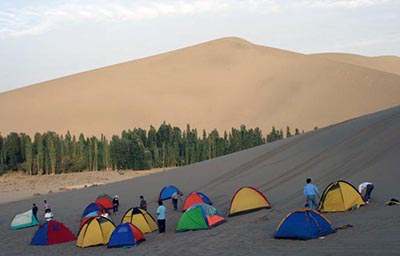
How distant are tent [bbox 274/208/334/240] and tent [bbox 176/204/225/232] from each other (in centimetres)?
364

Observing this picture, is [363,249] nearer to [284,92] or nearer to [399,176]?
[399,176]

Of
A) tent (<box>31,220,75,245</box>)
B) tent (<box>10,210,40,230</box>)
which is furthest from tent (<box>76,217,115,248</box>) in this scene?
tent (<box>10,210,40,230</box>)


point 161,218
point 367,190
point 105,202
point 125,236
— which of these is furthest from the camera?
point 105,202

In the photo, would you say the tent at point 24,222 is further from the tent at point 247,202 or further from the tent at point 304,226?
the tent at point 304,226

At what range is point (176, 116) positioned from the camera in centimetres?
7662

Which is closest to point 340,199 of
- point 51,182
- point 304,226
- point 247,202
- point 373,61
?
point 304,226

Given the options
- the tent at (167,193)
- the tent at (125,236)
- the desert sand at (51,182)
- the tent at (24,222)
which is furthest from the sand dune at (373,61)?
the tent at (125,236)

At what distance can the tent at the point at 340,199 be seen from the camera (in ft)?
62.7

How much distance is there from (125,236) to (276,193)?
7.34m

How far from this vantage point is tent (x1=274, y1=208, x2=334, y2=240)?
52.8 ft

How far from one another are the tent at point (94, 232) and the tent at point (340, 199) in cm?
665

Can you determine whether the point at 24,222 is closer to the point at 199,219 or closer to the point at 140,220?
the point at 140,220

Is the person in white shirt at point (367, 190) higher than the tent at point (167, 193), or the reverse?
the tent at point (167, 193)

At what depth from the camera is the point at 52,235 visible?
21.0 m
